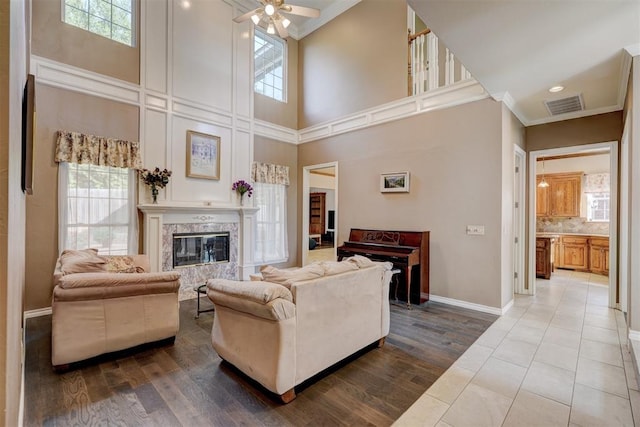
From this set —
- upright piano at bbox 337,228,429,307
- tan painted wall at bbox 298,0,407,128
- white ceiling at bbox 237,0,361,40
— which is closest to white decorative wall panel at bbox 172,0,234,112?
white ceiling at bbox 237,0,361,40

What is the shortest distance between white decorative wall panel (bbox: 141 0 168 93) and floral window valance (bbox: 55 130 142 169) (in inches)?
41.4

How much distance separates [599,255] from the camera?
6445mm

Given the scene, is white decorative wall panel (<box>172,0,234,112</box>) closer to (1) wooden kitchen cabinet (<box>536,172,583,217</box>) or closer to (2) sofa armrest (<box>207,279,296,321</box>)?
(2) sofa armrest (<box>207,279,296,321</box>)

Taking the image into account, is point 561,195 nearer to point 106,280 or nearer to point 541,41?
point 541,41

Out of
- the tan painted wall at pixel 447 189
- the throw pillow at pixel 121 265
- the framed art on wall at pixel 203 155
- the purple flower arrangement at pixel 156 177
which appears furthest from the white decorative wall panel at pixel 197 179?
the tan painted wall at pixel 447 189

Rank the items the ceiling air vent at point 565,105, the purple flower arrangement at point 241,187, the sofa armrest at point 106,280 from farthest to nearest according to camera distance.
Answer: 1. the purple flower arrangement at point 241,187
2. the ceiling air vent at point 565,105
3. the sofa armrest at point 106,280

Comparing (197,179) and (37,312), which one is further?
(197,179)

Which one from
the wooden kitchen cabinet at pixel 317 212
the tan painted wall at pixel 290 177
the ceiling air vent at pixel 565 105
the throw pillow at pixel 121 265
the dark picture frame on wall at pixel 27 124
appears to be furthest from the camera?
the wooden kitchen cabinet at pixel 317 212

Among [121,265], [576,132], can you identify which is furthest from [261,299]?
[576,132]

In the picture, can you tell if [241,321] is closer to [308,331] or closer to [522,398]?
[308,331]

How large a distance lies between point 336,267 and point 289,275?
471mm

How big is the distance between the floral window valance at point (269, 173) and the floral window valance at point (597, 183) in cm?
684

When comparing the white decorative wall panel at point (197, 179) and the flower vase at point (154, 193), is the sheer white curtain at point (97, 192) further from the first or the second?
the white decorative wall panel at point (197, 179)

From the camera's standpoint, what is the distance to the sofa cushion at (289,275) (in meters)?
2.23
